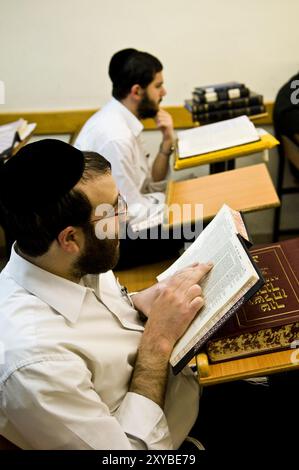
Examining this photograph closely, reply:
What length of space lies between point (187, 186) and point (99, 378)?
3.25 feet

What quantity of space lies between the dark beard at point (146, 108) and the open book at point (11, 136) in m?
0.61

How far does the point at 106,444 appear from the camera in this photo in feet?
2.51

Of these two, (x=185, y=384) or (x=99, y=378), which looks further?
(x=185, y=384)

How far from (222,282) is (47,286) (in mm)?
342

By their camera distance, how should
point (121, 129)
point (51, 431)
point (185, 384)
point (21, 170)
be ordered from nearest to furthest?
1. point (51, 431)
2. point (21, 170)
3. point (185, 384)
4. point (121, 129)

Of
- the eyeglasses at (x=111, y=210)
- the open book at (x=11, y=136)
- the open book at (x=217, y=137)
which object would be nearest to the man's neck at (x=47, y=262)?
the eyeglasses at (x=111, y=210)

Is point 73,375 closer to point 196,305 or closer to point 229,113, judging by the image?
point 196,305

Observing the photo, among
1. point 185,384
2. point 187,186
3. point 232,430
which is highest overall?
point 187,186

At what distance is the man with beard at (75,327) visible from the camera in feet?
2.42

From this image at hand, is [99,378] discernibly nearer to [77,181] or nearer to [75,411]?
[75,411]

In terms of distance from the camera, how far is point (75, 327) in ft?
2.91

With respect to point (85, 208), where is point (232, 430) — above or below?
below

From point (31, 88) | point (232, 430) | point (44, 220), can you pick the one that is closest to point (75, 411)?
point (44, 220)

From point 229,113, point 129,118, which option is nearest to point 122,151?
point 129,118
